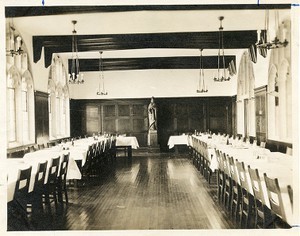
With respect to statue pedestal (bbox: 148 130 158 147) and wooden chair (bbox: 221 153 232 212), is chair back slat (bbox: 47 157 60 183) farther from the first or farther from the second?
statue pedestal (bbox: 148 130 158 147)

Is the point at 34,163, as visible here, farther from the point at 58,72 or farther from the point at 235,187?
the point at 58,72

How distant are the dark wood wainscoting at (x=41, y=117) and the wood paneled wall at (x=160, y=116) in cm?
426

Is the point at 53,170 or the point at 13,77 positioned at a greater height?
the point at 13,77

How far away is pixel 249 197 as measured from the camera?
4238 mm

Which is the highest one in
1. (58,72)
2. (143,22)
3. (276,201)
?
(143,22)

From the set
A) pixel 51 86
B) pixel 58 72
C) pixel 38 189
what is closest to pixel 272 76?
pixel 38 189

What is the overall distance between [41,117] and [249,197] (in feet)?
24.8

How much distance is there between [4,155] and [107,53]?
9.74 metres

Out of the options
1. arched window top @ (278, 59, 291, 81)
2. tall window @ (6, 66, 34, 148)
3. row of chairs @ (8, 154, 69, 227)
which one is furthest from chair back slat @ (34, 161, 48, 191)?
arched window top @ (278, 59, 291, 81)

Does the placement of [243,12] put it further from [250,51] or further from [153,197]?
[153,197]

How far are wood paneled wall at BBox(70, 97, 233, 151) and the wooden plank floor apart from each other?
628 cm

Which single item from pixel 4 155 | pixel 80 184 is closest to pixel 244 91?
pixel 80 184

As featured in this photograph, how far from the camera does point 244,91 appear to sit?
→ 1316cm

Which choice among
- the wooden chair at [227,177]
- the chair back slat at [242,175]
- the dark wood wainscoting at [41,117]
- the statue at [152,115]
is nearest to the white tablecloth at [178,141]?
the statue at [152,115]
